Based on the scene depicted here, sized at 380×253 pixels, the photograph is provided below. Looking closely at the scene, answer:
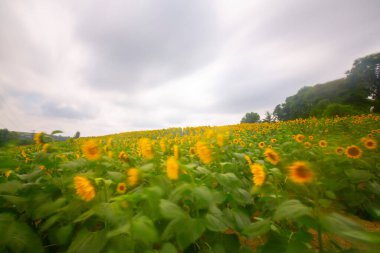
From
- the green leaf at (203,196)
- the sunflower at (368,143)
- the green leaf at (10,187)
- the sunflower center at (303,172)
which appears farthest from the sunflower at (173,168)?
the sunflower at (368,143)

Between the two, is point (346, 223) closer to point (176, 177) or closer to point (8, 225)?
point (176, 177)

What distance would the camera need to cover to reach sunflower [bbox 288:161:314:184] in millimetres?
1019

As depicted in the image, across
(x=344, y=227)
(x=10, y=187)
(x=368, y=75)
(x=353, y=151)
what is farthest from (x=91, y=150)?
(x=368, y=75)

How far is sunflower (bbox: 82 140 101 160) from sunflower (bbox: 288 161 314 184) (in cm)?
130

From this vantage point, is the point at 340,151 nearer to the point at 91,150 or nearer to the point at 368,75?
the point at 91,150

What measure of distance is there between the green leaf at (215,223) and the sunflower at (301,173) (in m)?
0.47

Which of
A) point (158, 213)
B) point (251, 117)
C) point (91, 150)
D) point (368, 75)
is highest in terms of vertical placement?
point (368, 75)

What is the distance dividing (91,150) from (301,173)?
4.54 feet

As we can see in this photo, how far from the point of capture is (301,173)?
106cm

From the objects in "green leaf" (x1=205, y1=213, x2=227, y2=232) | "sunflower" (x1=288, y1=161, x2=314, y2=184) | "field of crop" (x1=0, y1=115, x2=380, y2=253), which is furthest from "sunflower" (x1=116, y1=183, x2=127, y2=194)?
"sunflower" (x1=288, y1=161, x2=314, y2=184)

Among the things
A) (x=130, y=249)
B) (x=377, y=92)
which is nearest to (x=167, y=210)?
(x=130, y=249)

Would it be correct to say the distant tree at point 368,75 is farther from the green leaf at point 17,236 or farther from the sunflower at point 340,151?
the green leaf at point 17,236

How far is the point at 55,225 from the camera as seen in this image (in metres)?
1.27

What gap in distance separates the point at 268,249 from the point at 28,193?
4.96ft
